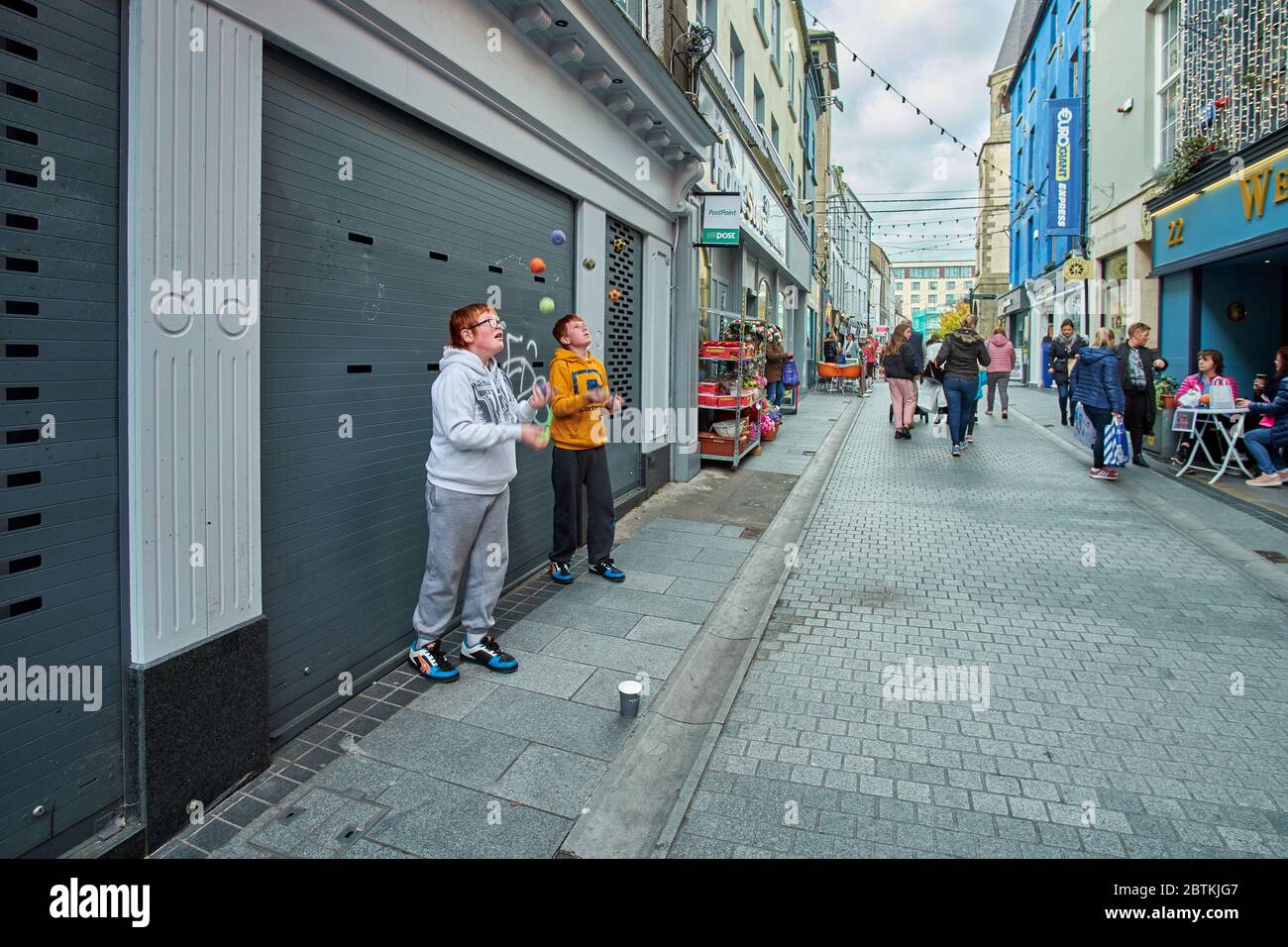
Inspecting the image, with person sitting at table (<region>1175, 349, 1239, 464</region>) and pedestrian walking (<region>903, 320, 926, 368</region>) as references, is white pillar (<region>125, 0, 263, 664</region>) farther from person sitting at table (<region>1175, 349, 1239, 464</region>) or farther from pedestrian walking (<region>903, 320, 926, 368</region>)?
pedestrian walking (<region>903, 320, 926, 368</region>)

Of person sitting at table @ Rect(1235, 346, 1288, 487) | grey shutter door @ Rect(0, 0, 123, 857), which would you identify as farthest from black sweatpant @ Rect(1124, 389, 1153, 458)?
grey shutter door @ Rect(0, 0, 123, 857)

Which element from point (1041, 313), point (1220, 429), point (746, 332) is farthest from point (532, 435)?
point (1041, 313)

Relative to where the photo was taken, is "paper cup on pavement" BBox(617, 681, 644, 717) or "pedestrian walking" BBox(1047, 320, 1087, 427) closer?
"paper cup on pavement" BBox(617, 681, 644, 717)

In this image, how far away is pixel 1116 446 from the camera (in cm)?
982

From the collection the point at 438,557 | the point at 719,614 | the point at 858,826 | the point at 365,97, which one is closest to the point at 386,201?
the point at 365,97

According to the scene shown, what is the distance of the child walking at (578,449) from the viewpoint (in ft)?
17.9

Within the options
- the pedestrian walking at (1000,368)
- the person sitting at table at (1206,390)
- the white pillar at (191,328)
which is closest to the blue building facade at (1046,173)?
the pedestrian walking at (1000,368)

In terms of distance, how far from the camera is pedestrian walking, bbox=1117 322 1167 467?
10.7 meters

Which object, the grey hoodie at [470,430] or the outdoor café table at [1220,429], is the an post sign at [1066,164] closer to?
the outdoor café table at [1220,429]

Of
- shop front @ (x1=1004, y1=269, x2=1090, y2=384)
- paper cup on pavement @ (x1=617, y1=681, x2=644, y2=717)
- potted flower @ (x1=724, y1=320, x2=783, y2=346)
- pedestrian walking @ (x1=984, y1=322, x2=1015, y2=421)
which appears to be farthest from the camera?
shop front @ (x1=1004, y1=269, x2=1090, y2=384)

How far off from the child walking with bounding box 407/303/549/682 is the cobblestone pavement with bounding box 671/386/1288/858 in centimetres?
149

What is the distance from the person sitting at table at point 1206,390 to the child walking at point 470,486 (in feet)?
30.8

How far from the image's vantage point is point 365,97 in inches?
159
